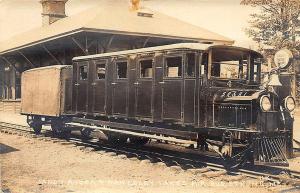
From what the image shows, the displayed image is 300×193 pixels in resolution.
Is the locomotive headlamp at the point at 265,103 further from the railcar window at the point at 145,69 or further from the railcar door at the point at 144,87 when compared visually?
the railcar window at the point at 145,69

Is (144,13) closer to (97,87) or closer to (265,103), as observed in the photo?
(97,87)

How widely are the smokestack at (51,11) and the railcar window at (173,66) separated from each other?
22543 millimetres

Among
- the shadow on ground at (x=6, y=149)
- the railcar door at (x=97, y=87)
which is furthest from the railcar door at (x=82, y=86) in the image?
→ the shadow on ground at (x=6, y=149)

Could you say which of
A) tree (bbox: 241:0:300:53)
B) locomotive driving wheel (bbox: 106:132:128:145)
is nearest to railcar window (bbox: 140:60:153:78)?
locomotive driving wheel (bbox: 106:132:128:145)

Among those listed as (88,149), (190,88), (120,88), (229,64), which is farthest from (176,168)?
(88,149)

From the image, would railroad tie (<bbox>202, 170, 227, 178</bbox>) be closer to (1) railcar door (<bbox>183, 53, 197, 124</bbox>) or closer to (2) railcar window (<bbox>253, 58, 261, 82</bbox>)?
(1) railcar door (<bbox>183, 53, 197, 124</bbox>)

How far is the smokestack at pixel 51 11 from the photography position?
1195 inches

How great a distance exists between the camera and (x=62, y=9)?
31.3 metres

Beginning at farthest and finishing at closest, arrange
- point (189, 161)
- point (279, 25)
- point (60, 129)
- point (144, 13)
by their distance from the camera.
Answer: point (279, 25), point (144, 13), point (60, 129), point (189, 161)

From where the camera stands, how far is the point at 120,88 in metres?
11.1

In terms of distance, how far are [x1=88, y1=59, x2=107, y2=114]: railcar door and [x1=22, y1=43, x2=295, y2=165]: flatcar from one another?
29mm

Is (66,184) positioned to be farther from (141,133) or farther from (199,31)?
(199,31)

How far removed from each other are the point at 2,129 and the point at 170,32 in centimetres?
849

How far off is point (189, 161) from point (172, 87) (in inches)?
75.0
